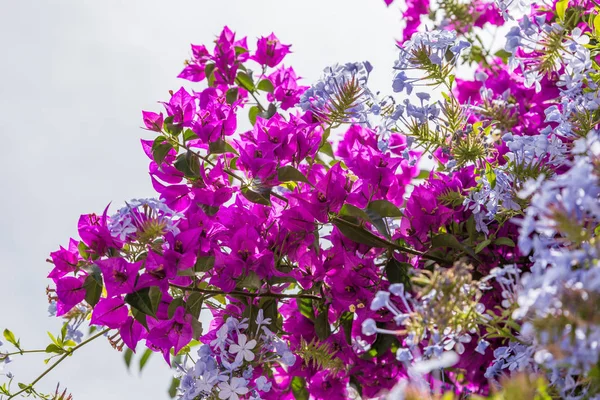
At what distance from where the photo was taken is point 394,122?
2.26ft

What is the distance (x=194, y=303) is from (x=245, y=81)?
0.35 metres

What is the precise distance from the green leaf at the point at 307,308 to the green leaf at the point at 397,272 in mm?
109

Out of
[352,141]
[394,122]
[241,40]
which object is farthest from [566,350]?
[241,40]

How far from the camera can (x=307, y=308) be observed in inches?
29.7

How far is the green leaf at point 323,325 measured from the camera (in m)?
0.72

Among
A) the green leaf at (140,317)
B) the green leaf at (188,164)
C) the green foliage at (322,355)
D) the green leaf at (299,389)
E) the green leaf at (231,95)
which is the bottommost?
the green foliage at (322,355)

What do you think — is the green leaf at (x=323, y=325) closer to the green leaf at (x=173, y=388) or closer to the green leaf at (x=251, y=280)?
the green leaf at (x=251, y=280)

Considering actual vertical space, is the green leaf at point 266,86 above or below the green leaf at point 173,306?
above

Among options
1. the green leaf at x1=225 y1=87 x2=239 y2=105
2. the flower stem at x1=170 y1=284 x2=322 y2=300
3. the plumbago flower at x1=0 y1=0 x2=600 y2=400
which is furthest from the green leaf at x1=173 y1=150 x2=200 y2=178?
the green leaf at x1=225 y1=87 x2=239 y2=105

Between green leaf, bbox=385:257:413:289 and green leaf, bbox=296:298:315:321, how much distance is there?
109 mm

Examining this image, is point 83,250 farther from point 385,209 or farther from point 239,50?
point 239,50

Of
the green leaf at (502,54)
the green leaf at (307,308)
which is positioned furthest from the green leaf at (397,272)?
the green leaf at (502,54)

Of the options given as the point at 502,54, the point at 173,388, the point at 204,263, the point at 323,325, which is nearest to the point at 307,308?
the point at 323,325

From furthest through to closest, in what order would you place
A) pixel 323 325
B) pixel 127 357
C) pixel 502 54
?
pixel 502 54 → pixel 127 357 → pixel 323 325
